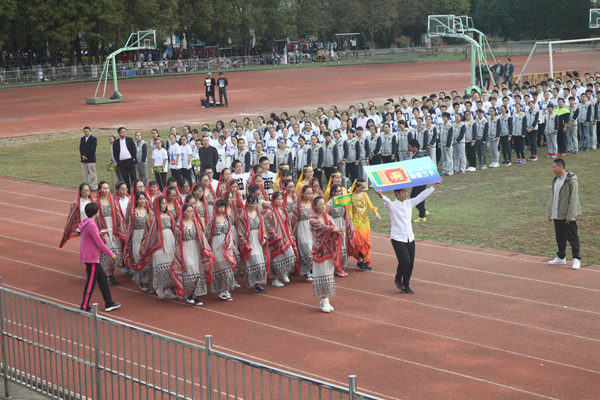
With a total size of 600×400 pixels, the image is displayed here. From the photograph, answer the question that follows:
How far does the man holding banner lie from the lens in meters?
8.88

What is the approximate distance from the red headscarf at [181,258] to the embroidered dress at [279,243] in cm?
108

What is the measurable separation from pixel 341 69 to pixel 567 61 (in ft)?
59.8

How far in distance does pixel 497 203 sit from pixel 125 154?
29.0 feet

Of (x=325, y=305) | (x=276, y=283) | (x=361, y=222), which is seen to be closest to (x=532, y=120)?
(x=361, y=222)

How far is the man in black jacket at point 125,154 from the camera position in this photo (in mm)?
16500

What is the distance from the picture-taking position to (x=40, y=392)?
680 centimetres

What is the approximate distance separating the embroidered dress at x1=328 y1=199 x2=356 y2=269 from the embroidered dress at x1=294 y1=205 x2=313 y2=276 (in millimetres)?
410

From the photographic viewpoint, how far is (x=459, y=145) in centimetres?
1862

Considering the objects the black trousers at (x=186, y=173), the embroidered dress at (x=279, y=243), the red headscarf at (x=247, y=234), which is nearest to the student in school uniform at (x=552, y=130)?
the black trousers at (x=186, y=173)

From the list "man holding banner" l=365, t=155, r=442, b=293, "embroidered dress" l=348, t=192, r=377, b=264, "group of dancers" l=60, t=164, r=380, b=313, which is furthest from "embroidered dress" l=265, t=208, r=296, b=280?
"man holding banner" l=365, t=155, r=442, b=293

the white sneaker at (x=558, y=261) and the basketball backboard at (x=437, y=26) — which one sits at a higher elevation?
the basketball backboard at (x=437, y=26)

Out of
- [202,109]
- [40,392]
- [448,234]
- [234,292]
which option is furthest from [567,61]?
[40,392]

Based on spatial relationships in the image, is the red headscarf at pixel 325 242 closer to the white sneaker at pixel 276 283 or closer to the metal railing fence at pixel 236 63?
the white sneaker at pixel 276 283

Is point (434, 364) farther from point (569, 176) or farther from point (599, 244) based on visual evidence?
point (599, 244)
